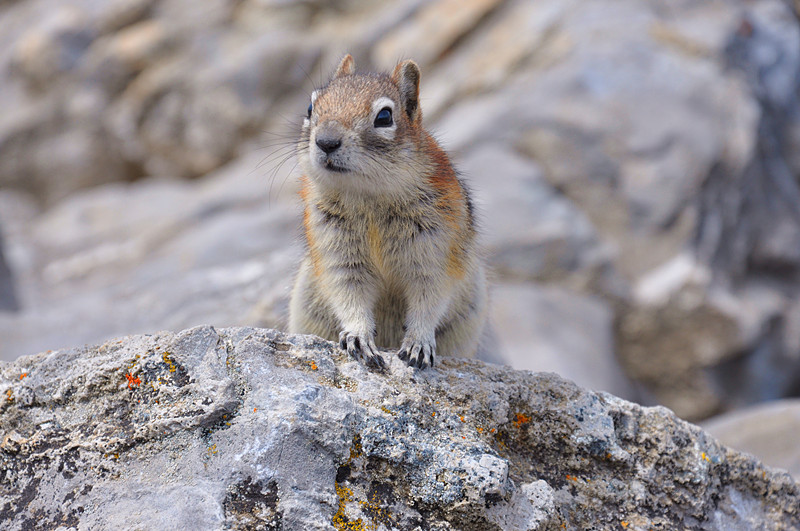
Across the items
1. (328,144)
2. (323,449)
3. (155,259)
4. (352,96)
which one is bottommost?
(155,259)

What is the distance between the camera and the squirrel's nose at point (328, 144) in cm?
401

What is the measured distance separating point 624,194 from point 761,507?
7.59m

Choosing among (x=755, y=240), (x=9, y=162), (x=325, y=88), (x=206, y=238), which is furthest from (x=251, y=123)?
(x=325, y=88)

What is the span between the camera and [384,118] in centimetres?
431

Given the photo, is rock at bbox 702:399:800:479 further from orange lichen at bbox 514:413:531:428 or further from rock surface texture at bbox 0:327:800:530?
orange lichen at bbox 514:413:531:428

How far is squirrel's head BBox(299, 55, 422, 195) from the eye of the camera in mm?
4062

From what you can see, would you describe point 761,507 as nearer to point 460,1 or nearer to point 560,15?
point 560,15

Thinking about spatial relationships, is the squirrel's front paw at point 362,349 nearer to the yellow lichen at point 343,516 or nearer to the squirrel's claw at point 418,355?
the squirrel's claw at point 418,355

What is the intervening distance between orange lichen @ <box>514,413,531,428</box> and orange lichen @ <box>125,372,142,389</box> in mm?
1819

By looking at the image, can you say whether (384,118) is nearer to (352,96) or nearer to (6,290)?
(352,96)

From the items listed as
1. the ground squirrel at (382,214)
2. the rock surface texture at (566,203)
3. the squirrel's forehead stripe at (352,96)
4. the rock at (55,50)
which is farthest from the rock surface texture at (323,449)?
the rock at (55,50)

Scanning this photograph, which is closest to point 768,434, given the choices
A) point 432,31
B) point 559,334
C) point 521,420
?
point 559,334

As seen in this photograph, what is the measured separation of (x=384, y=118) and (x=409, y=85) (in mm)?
531

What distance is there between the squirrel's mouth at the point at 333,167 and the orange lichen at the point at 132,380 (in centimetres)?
150
